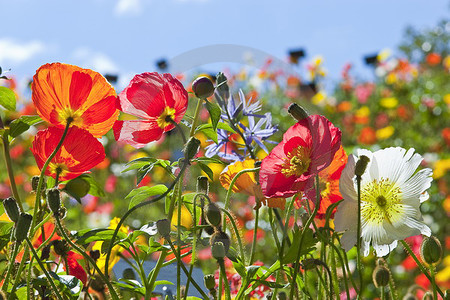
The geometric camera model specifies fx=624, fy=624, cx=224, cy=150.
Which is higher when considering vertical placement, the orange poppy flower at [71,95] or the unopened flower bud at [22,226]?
the orange poppy flower at [71,95]

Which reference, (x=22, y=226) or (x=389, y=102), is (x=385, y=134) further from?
(x=22, y=226)

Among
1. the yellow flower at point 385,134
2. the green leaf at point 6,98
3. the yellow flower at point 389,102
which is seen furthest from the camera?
the yellow flower at point 389,102

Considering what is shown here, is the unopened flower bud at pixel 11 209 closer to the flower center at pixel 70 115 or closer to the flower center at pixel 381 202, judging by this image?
the flower center at pixel 70 115

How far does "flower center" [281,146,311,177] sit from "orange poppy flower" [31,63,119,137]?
148 mm

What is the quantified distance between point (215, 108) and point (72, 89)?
13 cm

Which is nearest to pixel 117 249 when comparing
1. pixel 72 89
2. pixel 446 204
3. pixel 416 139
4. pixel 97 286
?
pixel 97 286

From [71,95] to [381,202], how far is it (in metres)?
0.27

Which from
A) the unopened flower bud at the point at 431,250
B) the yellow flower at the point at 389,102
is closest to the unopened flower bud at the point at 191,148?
the unopened flower bud at the point at 431,250

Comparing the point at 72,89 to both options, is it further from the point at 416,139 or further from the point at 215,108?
the point at 416,139

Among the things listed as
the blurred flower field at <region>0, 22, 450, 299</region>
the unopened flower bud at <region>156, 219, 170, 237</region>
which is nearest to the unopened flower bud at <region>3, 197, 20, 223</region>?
the blurred flower field at <region>0, 22, 450, 299</region>

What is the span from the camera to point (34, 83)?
19.5 inches

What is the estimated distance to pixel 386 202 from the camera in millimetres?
525

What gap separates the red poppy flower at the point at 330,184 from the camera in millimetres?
506

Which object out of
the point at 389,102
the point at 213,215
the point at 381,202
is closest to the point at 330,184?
the point at 381,202
